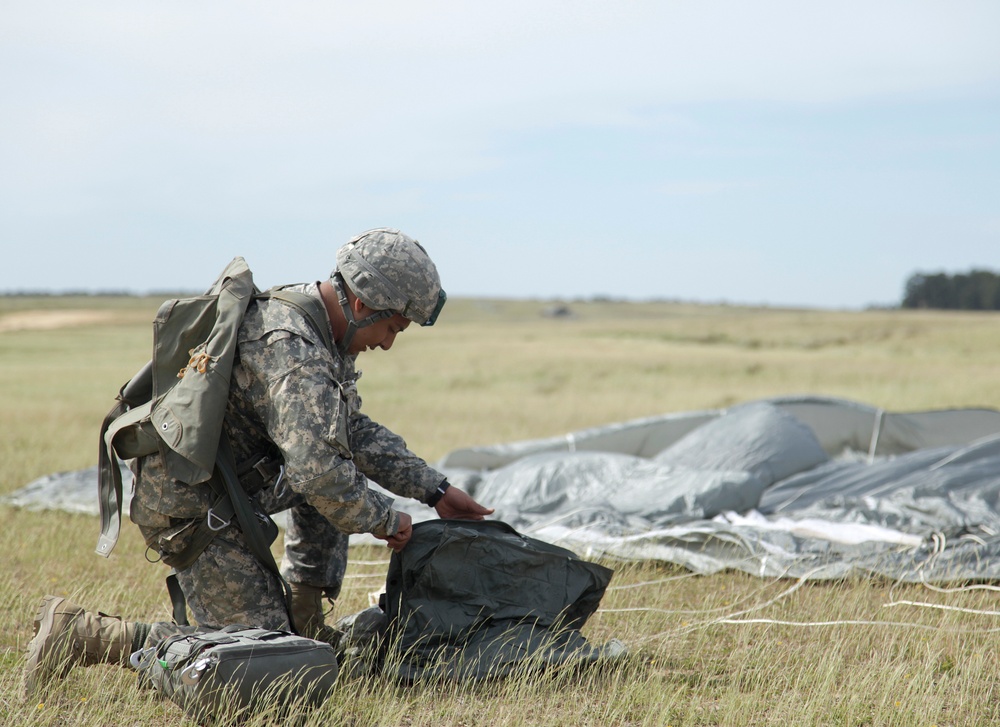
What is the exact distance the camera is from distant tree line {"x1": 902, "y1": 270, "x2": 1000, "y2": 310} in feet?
247

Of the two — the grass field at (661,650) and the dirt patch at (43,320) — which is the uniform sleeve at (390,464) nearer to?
the grass field at (661,650)

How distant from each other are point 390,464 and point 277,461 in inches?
23.5

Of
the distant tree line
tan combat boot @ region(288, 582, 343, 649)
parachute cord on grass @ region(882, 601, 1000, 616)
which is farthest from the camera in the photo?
the distant tree line

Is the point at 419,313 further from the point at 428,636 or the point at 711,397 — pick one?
the point at 711,397

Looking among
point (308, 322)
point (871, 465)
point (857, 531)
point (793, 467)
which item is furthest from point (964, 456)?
point (308, 322)

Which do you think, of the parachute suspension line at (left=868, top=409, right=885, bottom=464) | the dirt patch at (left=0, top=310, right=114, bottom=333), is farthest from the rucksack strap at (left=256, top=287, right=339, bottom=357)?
the dirt patch at (left=0, top=310, right=114, bottom=333)

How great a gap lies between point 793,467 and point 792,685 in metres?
4.22

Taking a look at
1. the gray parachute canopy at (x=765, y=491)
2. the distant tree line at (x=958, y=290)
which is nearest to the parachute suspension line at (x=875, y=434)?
the gray parachute canopy at (x=765, y=491)

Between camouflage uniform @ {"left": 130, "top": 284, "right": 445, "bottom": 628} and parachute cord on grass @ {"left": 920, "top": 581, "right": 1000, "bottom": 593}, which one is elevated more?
camouflage uniform @ {"left": 130, "top": 284, "right": 445, "bottom": 628}

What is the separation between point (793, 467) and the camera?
8.21 m

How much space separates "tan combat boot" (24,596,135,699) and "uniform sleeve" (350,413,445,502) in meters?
1.24

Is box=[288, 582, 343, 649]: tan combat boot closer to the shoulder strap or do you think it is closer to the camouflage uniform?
the camouflage uniform

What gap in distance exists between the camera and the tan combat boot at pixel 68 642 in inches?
148

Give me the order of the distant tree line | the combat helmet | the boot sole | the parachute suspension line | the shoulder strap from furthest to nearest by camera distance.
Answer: the distant tree line < the parachute suspension line < the combat helmet < the shoulder strap < the boot sole
